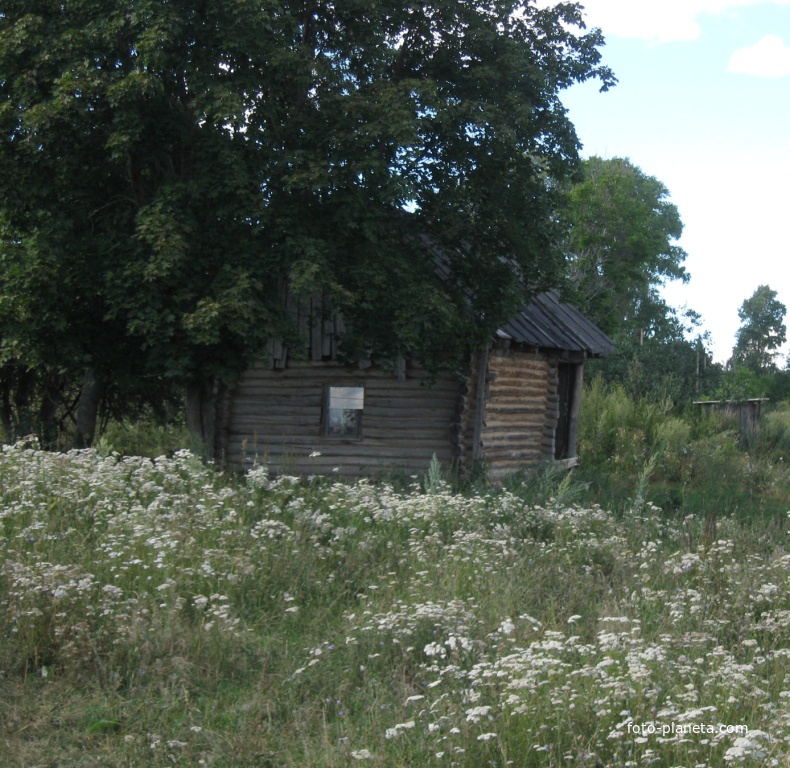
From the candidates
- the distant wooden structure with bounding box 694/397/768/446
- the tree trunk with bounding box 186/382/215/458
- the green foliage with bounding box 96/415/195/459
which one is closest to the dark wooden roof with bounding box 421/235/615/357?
the tree trunk with bounding box 186/382/215/458

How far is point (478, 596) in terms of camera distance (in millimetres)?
5988

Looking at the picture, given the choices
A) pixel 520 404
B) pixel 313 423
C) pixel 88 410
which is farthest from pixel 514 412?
pixel 88 410

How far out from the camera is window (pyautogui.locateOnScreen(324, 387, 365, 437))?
619 inches

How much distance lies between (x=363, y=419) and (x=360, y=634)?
10.2 metres

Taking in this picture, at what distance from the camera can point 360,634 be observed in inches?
215

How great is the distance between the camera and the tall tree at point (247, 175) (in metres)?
11.7

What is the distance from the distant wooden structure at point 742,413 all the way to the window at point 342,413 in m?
13.0

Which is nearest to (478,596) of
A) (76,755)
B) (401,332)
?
(76,755)

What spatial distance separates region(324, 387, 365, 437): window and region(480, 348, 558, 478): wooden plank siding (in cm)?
229

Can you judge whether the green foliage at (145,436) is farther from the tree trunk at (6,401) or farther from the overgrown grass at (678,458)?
the overgrown grass at (678,458)

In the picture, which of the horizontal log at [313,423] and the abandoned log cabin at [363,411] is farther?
the horizontal log at [313,423]

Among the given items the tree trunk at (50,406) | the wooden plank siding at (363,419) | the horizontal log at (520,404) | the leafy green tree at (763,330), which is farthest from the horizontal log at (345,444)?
the leafy green tree at (763,330)

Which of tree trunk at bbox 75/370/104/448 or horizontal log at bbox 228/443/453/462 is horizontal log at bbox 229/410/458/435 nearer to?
horizontal log at bbox 228/443/453/462

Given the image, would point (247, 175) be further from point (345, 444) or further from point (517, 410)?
point (517, 410)
